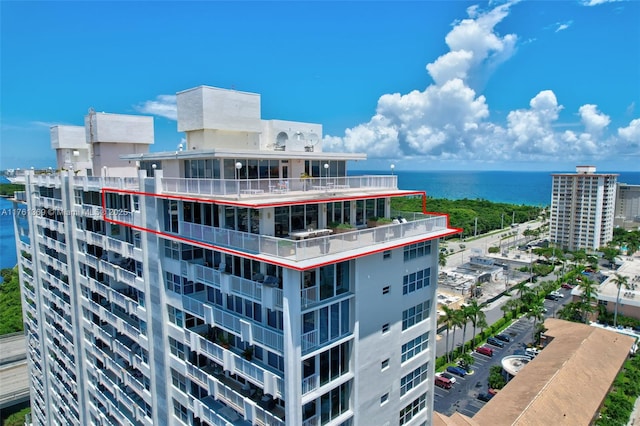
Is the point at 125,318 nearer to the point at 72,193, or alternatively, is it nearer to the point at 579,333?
the point at 72,193

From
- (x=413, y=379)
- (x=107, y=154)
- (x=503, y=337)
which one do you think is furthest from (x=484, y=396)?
(x=107, y=154)

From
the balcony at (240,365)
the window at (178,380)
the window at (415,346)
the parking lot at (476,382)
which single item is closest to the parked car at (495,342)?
the parking lot at (476,382)

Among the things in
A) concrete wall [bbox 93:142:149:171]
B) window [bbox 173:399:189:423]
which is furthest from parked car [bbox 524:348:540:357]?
concrete wall [bbox 93:142:149:171]

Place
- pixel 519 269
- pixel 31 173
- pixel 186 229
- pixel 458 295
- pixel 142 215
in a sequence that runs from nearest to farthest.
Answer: pixel 186 229 < pixel 142 215 < pixel 31 173 < pixel 458 295 < pixel 519 269

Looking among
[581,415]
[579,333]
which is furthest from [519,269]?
[581,415]

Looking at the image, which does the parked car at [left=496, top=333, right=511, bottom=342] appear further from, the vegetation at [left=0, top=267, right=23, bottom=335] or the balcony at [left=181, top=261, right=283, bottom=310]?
the vegetation at [left=0, top=267, right=23, bottom=335]

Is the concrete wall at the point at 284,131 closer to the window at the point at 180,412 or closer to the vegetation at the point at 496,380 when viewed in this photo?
the window at the point at 180,412

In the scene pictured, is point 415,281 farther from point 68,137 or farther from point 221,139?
point 68,137
